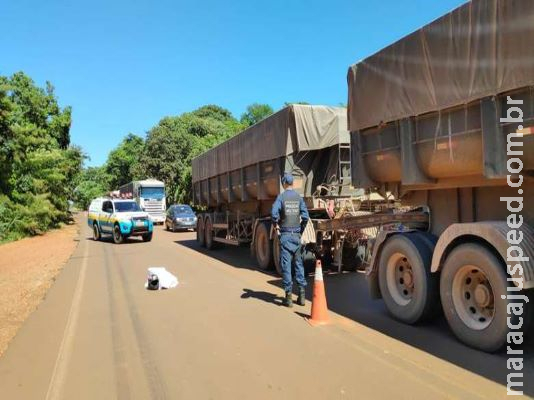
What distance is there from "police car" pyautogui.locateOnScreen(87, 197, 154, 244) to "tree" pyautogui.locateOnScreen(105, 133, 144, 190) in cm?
4951

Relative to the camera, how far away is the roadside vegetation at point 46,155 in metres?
24.5

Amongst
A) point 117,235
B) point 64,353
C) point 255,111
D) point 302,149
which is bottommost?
point 64,353

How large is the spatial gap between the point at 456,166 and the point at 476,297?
149 centimetres

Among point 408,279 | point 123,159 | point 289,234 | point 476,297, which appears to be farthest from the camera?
point 123,159

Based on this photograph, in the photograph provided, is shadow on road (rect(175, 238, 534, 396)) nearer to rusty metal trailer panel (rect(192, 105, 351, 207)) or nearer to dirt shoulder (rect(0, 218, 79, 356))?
rusty metal trailer panel (rect(192, 105, 351, 207))

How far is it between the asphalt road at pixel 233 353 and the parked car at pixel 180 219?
61.7 ft

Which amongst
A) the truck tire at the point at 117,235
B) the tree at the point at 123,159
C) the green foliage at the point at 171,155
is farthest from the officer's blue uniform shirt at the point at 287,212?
the tree at the point at 123,159

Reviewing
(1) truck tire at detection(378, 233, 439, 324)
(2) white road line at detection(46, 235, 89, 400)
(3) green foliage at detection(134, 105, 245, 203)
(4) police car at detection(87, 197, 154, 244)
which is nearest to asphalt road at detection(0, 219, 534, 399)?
(2) white road line at detection(46, 235, 89, 400)

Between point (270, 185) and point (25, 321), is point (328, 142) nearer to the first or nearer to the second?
point (270, 185)

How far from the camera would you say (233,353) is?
546cm

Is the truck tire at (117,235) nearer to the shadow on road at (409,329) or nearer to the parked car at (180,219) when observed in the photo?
the parked car at (180,219)

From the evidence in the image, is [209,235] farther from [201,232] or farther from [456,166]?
[456,166]

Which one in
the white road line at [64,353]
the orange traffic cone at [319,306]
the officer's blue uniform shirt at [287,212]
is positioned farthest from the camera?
the officer's blue uniform shirt at [287,212]

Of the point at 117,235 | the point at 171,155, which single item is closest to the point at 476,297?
the point at 117,235
